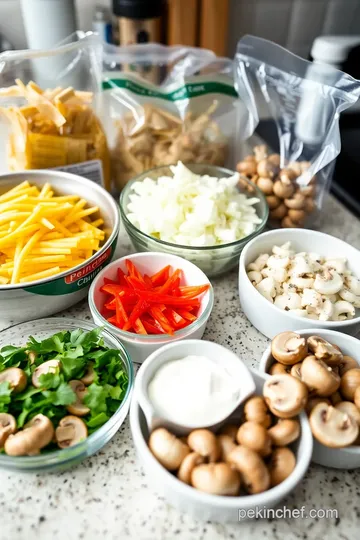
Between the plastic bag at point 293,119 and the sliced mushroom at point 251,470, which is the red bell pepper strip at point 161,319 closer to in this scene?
the sliced mushroom at point 251,470

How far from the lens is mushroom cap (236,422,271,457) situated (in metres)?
Answer: 0.65

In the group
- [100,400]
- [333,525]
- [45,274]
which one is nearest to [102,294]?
[45,274]

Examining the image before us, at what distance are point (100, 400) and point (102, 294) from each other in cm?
27

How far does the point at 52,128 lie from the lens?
115cm

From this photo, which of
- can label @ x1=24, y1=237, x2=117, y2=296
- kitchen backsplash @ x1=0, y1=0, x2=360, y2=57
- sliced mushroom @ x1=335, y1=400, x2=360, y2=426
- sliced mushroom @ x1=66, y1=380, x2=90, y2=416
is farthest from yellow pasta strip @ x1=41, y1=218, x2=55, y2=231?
kitchen backsplash @ x1=0, y1=0, x2=360, y2=57

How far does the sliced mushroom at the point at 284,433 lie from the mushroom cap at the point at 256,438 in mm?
12

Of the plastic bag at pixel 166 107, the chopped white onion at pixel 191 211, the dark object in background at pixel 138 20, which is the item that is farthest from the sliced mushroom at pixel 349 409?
the dark object in background at pixel 138 20

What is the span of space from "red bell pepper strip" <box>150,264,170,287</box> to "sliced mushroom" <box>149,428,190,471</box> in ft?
1.29

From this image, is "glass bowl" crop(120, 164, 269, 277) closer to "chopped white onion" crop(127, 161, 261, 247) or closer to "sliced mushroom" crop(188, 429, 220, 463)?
"chopped white onion" crop(127, 161, 261, 247)

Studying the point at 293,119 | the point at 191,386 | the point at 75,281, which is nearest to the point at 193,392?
the point at 191,386

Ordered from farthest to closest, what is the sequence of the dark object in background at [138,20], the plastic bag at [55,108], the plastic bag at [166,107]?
the dark object in background at [138,20]
the plastic bag at [166,107]
the plastic bag at [55,108]

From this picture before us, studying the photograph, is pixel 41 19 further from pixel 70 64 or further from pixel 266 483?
pixel 266 483

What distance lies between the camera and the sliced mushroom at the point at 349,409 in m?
0.70

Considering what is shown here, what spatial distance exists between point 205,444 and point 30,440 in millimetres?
263
